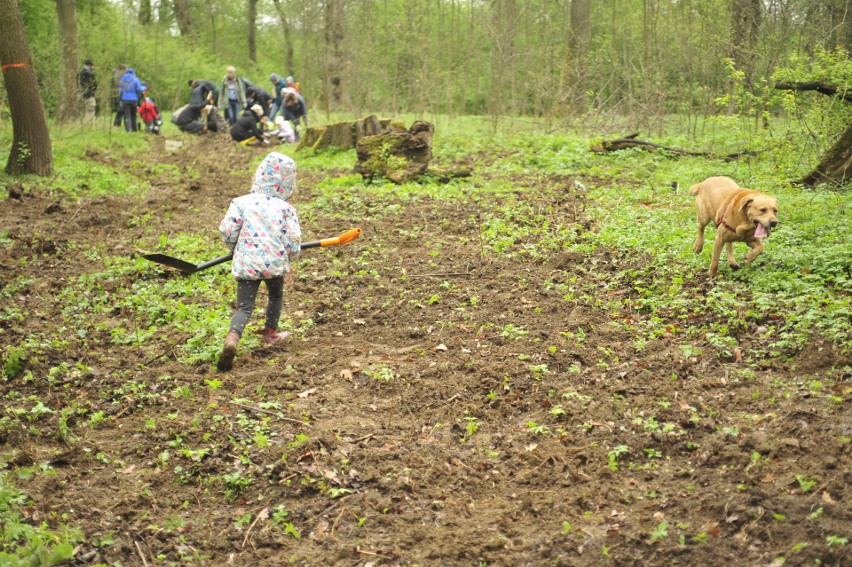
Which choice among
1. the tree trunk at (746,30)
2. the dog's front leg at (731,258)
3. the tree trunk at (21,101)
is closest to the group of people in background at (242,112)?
the tree trunk at (21,101)

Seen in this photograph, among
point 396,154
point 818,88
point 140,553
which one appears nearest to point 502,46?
point 396,154

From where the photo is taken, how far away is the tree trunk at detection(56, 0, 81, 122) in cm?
1902

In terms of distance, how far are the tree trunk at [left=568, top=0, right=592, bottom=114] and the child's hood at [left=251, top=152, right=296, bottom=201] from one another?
1343 centimetres

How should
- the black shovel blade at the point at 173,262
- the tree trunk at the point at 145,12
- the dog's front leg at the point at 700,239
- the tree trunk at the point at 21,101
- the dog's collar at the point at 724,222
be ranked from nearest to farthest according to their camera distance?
the dog's collar at the point at 724,222 < the black shovel blade at the point at 173,262 < the dog's front leg at the point at 700,239 < the tree trunk at the point at 21,101 < the tree trunk at the point at 145,12

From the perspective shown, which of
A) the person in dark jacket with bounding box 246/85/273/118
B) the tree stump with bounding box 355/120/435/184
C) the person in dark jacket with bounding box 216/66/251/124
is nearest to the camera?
the tree stump with bounding box 355/120/435/184

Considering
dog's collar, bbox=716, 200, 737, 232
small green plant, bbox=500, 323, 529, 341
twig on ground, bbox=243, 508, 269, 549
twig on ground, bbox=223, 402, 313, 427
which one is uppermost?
dog's collar, bbox=716, 200, 737, 232

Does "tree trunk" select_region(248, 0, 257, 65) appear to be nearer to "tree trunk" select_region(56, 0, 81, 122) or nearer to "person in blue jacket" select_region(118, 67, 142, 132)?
"person in blue jacket" select_region(118, 67, 142, 132)

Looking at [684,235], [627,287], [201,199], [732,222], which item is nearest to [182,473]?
[627,287]

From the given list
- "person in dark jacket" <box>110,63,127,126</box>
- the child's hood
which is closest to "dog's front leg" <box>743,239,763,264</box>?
the child's hood

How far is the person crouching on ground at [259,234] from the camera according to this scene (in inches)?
253

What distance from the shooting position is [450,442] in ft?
16.6

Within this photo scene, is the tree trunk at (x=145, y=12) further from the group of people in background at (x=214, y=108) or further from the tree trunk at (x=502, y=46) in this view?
the tree trunk at (x=502, y=46)

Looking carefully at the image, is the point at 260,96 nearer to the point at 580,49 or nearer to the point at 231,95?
the point at 231,95

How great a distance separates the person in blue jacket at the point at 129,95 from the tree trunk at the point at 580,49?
40.6ft
